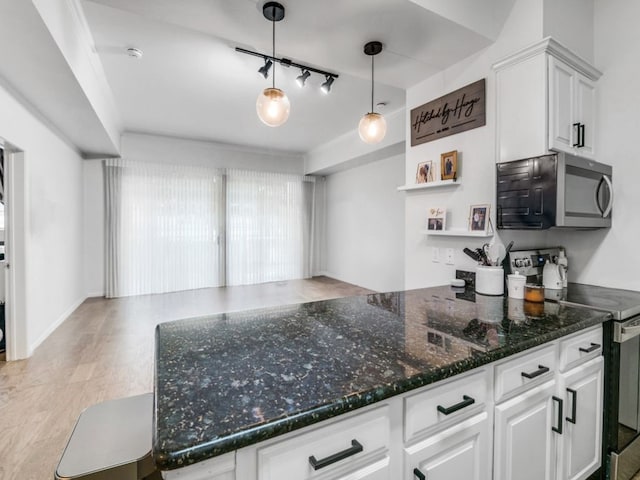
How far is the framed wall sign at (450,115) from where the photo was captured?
2.10 m

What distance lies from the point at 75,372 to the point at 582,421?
3579 millimetres

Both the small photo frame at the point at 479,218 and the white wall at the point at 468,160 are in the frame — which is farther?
the small photo frame at the point at 479,218

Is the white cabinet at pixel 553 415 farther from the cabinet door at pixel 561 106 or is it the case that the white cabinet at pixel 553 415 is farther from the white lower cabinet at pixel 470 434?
the cabinet door at pixel 561 106

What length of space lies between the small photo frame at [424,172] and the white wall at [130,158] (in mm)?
4589

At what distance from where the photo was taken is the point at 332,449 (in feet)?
2.38

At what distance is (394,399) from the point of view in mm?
828

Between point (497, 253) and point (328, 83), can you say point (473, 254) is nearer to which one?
point (497, 253)

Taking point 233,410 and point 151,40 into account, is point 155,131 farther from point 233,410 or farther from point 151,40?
point 233,410

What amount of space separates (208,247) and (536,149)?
219 inches

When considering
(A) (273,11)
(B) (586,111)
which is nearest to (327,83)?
(A) (273,11)

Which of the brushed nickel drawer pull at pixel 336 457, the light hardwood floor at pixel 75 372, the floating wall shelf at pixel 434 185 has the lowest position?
the light hardwood floor at pixel 75 372

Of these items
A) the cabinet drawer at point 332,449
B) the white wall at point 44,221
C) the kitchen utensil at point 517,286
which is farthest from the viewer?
the white wall at point 44,221

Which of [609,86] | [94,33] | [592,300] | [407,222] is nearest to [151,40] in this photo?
[94,33]

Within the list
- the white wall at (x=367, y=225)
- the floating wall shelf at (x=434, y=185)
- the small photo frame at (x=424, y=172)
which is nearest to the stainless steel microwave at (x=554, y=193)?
the floating wall shelf at (x=434, y=185)
